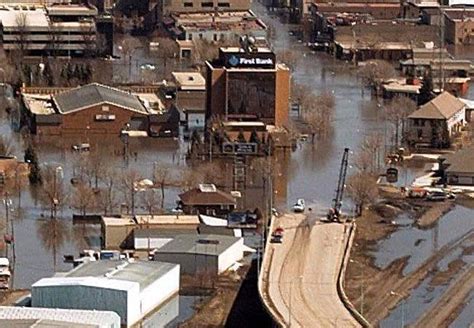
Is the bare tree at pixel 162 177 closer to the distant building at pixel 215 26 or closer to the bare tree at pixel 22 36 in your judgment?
the bare tree at pixel 22 36

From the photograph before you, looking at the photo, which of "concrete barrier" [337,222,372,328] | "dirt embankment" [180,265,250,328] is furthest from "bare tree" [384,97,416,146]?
"dirt embankment" [180,265,250,328]

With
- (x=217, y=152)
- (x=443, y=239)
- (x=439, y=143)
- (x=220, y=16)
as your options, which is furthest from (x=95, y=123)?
(x=220, y=16)

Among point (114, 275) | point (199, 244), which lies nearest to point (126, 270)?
point (114, 275)

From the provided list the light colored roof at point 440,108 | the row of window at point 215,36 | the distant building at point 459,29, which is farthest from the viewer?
the distant building at point 459,29

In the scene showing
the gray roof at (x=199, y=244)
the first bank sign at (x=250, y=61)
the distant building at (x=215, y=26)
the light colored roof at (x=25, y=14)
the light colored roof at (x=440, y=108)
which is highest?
the first bank sign at (x=250, y=61)

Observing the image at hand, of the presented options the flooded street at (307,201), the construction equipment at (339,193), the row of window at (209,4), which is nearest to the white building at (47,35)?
the flooded street at (307,201)

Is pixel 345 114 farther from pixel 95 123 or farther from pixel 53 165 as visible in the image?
pixel 53 165

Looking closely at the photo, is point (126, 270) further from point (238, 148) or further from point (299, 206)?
point (238, 148)
